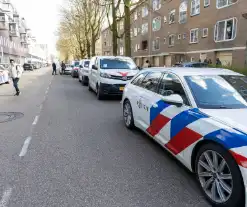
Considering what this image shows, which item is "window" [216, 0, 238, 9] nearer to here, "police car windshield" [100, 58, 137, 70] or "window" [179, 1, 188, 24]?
"window" [179, 1, 188, 24]

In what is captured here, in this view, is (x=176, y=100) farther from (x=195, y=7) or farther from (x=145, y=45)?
(x=145, y=45)

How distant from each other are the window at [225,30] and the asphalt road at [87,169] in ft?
63.0

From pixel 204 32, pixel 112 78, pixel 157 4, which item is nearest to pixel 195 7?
pixel 204 32

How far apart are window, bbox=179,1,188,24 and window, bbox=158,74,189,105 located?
87.3 ft

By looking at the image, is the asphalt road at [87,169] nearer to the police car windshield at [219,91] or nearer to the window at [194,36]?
the police car windshield at [219,91]

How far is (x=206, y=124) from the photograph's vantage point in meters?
2.94

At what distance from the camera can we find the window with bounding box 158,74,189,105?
3792mm

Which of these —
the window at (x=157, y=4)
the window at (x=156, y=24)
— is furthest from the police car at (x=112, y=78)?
the window at (x=157, y=4)

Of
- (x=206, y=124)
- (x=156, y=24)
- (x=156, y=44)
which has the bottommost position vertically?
(x=206, y=124)

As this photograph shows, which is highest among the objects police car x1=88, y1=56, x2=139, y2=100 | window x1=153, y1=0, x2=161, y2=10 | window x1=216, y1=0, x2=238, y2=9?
window x1=153, y1=0, x2=161, y2=10

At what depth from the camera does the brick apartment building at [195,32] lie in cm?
2073

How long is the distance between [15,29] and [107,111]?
216 ft

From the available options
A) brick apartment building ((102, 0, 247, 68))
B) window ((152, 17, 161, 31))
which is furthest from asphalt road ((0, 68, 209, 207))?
window ((152, 17, 161, 31))

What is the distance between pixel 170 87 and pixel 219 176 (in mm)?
1814
